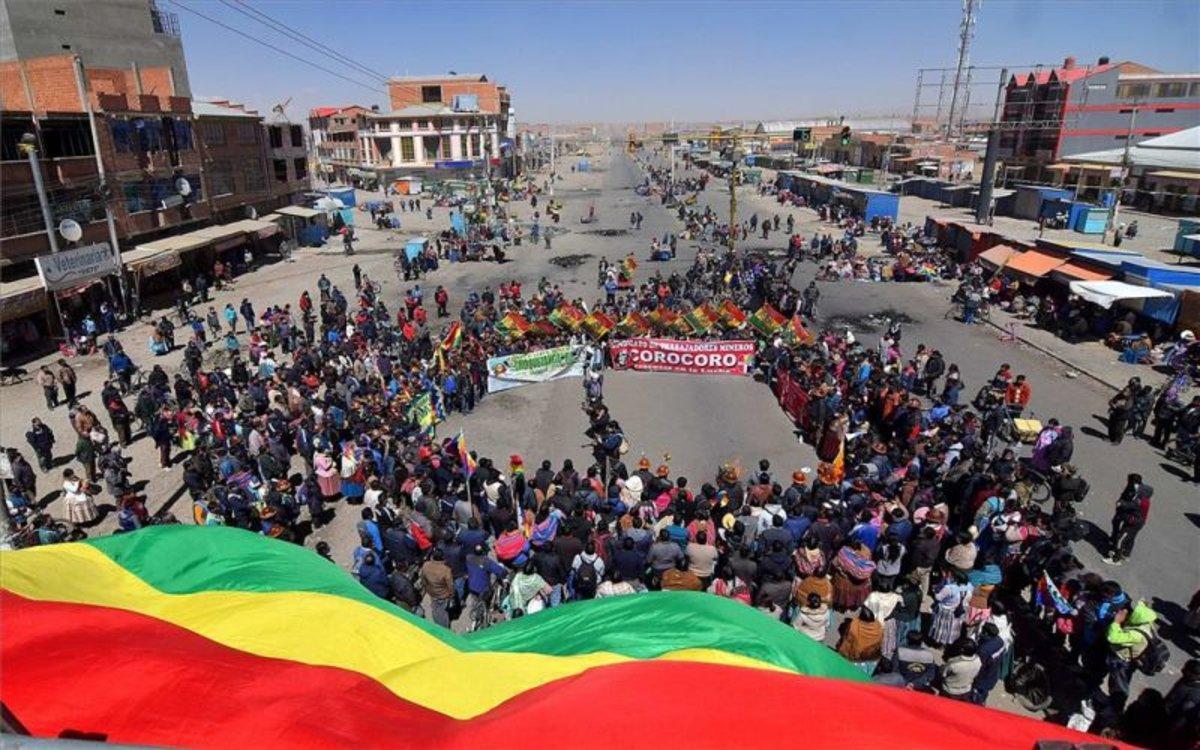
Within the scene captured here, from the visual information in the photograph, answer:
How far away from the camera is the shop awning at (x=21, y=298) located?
2338cm

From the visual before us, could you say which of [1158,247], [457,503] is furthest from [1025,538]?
[1158,247]

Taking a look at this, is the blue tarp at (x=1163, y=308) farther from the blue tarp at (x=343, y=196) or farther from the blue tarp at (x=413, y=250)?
the blue tarp at (x=343, y=196)

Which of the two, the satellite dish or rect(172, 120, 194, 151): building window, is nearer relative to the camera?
the satellite dish

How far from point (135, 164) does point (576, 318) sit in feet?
77.5

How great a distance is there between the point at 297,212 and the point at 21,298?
23.9m

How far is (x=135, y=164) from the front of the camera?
31.8 metres

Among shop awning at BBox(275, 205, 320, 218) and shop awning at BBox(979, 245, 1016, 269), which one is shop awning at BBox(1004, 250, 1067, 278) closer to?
shop awning at BBox(979, 245, 1016, 269)

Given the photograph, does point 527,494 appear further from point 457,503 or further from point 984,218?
point 984,218

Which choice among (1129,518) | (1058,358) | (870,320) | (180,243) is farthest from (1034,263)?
(180,243)

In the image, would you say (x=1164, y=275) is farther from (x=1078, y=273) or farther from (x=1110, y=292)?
(x=1078, y=273)

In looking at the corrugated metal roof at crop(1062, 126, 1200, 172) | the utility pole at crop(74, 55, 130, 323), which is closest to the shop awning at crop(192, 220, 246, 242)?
the utility pole at crop(74, 55, 130, 323)

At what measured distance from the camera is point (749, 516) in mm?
10844

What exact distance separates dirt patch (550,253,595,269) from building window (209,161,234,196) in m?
19.1

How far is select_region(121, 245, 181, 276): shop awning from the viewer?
2977 cm
